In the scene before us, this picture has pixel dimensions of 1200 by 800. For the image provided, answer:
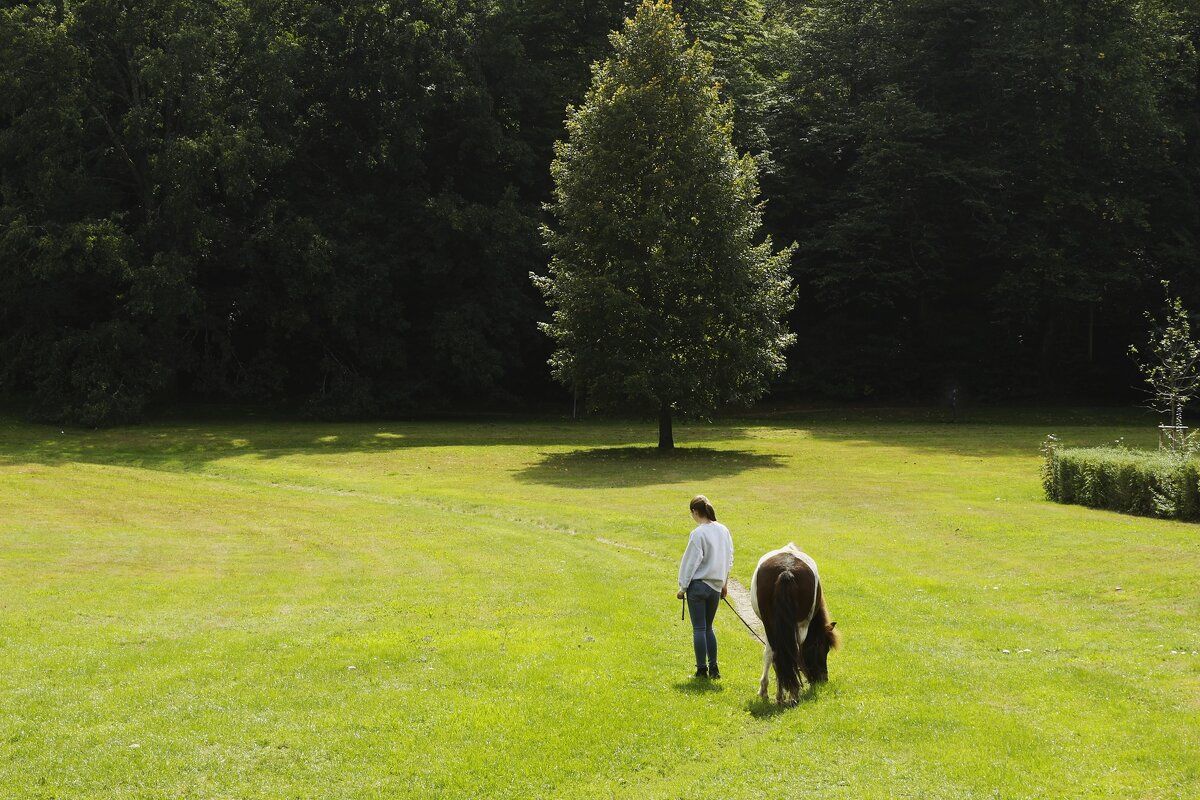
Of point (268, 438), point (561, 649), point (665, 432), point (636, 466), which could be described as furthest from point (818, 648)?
point (268, 438)

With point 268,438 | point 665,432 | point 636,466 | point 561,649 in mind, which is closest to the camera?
point 561,649

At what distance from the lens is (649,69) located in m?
37.5

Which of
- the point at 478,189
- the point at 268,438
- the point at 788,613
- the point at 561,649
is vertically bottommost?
the point at 561,649

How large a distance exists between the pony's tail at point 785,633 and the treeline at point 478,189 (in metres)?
37.9

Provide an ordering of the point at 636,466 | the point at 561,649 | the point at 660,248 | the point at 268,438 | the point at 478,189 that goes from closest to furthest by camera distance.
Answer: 1. the point at 561,649
2. the point at 636,466
3. the point at 660,248
4. the point at 268,438
5. the point at 478,189

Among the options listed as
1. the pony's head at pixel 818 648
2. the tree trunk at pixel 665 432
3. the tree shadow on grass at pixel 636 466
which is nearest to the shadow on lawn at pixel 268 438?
the tree trunk at pixel 665 432

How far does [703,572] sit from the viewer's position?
11.4m

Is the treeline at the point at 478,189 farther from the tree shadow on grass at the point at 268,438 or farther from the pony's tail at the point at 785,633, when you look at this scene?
the pony's tail at the point at 785,633

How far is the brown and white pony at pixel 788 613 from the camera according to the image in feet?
34.7

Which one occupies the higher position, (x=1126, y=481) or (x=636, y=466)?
(x=1126, y=481)

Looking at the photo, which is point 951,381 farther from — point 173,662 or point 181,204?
point 173,662

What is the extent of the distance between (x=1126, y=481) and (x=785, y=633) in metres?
15.9

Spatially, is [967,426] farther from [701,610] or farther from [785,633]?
[785,633]

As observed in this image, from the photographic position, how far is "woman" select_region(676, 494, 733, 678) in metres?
11.3
